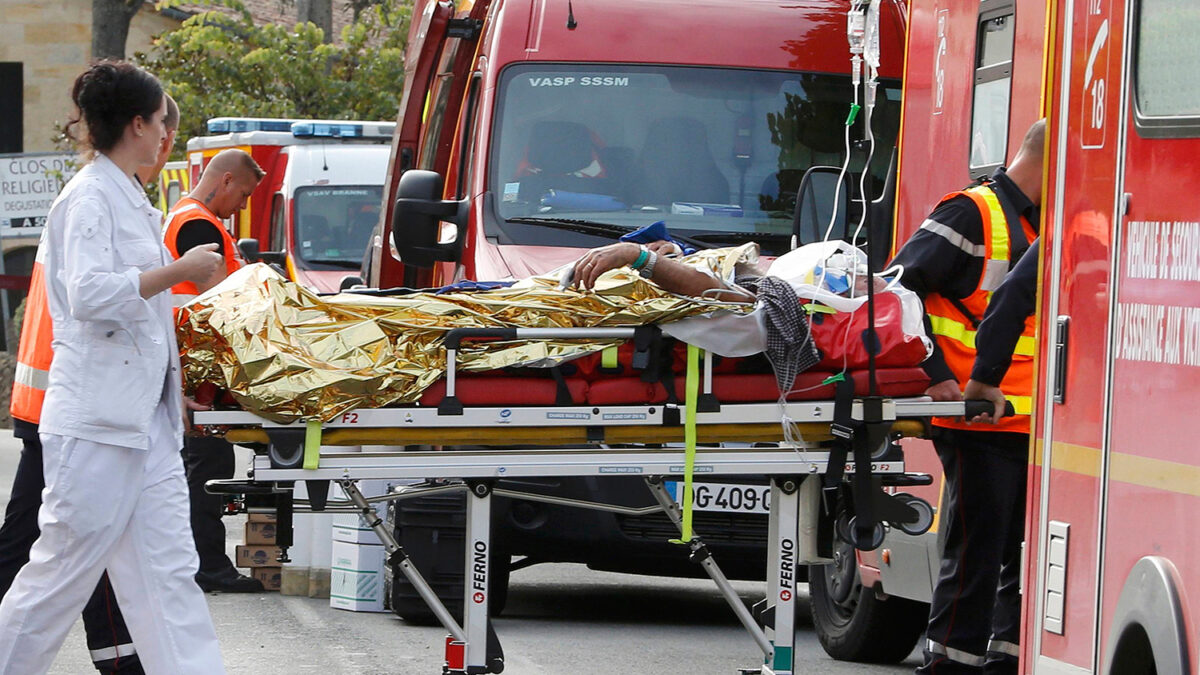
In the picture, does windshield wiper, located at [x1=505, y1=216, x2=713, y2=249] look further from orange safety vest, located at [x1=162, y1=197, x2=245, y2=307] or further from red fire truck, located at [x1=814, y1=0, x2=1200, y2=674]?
red fire truck, located at [x1=814, y1=0, x2=1200, y2=674]

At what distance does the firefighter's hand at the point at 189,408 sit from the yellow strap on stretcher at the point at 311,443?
14.1 inches

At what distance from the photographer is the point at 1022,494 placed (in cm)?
579

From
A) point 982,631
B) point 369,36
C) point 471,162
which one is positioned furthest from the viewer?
point 369,36

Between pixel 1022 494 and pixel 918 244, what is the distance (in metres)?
0.78

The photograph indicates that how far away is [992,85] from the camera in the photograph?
6.63m

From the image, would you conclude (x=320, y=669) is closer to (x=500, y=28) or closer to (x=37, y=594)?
(x=37, y=594)

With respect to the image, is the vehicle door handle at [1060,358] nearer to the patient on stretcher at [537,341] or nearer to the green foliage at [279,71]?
the patient on stretcher at [537,341]

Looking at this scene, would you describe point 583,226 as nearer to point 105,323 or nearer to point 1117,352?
point 105,323

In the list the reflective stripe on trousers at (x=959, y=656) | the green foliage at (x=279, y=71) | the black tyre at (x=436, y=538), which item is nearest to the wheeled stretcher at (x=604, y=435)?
the reflective stripe on trousers at (x=959, y=656)

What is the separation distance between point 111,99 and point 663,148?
364 centimetres

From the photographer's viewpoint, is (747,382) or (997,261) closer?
(747,382)

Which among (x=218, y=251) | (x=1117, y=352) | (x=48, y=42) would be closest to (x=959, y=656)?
(x=1117, y=352)

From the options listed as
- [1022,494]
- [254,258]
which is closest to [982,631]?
[1022,494]

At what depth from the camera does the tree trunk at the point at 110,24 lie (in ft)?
91.6
